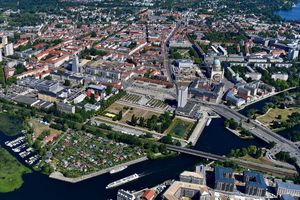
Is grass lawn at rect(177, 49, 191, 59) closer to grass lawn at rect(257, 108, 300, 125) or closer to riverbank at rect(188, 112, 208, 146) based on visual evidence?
riverbank at rect(188, 112, 208, 146)

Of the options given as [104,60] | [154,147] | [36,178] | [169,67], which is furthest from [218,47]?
[36,178]

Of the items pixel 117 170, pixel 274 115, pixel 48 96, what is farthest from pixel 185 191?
pixel 48 96

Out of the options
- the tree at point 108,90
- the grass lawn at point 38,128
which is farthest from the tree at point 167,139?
the tree at point 108,90

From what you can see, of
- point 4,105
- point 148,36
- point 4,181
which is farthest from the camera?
point 148,36

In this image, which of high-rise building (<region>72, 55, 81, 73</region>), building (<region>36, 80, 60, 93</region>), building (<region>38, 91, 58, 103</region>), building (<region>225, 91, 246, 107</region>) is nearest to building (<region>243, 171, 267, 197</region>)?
building (<region>225, 91, 246, 107</region>)

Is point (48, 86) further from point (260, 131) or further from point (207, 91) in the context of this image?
point (260, 131)

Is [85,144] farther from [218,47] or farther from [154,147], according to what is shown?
[218,47]
